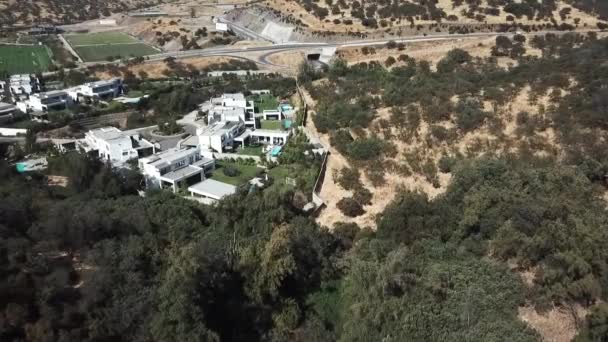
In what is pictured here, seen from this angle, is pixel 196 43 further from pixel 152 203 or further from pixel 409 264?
pixel 409 264

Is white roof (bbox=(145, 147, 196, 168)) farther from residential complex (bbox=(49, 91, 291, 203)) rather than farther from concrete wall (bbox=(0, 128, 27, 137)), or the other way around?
concrete wall (bbox=(0, 128, 27, 137))

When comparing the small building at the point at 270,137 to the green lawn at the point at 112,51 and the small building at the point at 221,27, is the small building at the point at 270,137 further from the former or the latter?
the small building at the point at 221,27

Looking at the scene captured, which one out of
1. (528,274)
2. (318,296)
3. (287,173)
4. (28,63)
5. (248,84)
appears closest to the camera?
(528,274)

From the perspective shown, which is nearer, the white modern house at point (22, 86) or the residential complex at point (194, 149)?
the residential complex at point (194, 149)

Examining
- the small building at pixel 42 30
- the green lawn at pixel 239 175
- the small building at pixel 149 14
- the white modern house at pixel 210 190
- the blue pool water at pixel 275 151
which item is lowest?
the green lawn at pixel 239 175

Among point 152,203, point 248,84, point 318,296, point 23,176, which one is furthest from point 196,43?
point 318,296

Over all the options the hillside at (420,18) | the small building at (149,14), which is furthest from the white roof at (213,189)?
the small building at (149,14)

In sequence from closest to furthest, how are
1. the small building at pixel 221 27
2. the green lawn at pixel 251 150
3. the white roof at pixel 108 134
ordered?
the white roof at pixel 108 134 → the green lawn at pixel 251 150 → the small building at pixel 221 27

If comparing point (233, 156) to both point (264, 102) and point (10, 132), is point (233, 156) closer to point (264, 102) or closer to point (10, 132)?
point (264, 102)
